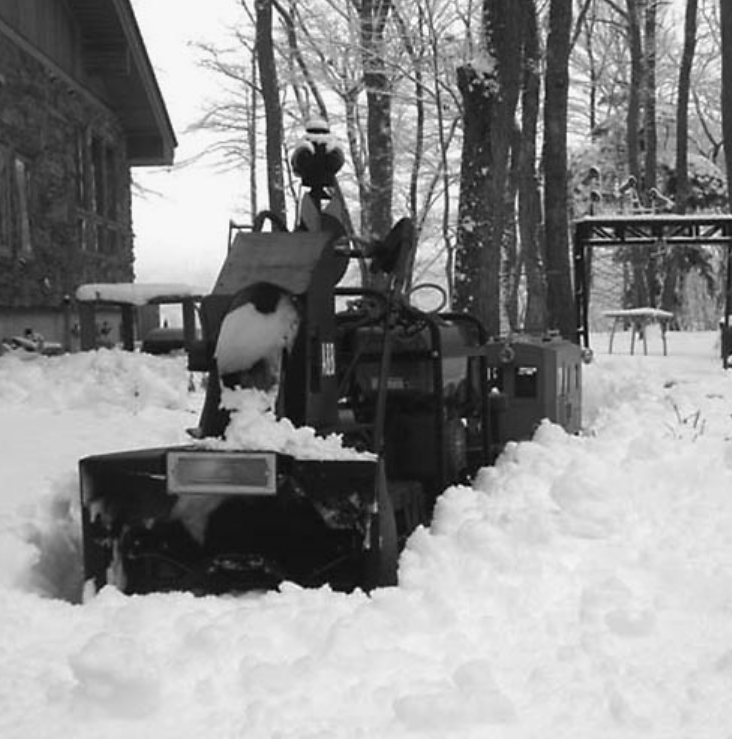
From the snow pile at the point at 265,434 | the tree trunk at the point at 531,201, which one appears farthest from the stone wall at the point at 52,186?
the snow pile at the point at 265,434

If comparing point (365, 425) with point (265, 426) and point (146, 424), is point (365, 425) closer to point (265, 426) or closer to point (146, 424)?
point (265, 426)

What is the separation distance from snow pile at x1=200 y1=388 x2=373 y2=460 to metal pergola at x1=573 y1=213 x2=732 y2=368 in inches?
527

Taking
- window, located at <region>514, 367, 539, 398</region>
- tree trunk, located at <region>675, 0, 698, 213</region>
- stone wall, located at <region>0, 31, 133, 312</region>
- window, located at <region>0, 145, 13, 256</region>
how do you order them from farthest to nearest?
tree trunk, located at <region>675, 0, 698, 213</region>
stone wall, located at <region>0, 31, 133, 312</region>
window, located at <region>0, 145, 13, 256</region>
window, located at <region>514, 367, 539, 398</region>

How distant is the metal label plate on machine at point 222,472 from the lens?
153 inches

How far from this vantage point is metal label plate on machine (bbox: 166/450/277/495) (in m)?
3.88

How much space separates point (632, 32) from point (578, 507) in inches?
1061

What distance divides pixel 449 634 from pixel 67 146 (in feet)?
51.7

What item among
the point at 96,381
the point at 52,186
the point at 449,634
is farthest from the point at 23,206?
the point at 449,634

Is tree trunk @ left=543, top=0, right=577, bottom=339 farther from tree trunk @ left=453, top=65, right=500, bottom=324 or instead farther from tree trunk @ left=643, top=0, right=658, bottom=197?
tree trunk @ left=643, top=0, right=658, bottom=197

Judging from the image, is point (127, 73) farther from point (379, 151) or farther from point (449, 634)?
point (449, 634)

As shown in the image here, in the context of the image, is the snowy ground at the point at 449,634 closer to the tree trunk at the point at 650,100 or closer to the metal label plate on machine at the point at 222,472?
the metal label plate on machine at the point at 222,472

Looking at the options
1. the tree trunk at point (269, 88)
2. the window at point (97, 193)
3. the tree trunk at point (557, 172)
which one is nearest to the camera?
the tree trunk at point (557, 172)

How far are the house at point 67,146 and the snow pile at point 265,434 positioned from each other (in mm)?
11749

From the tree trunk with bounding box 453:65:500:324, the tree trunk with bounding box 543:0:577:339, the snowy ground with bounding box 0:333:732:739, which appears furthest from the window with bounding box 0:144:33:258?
the snowy ground with bounding box 0:333:732:739
